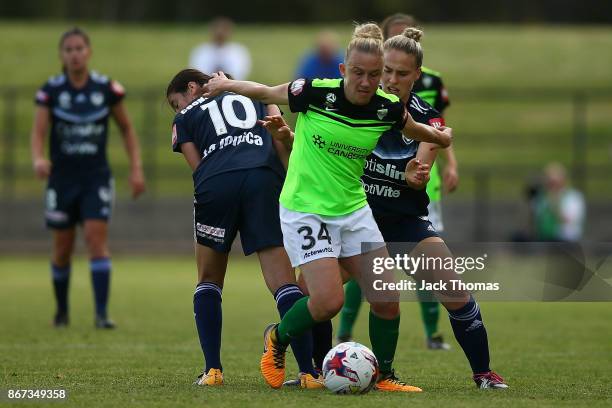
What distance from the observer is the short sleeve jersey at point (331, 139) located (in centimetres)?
569

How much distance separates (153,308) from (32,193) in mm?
9976

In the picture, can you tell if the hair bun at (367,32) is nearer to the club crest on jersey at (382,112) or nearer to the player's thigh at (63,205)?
the club crest on jersey at (382,112)

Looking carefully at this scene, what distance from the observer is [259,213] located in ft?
20.1

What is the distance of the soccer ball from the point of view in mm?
5703

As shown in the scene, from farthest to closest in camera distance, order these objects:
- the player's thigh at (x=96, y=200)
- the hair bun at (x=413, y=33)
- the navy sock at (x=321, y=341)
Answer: the player's thigh at (x=96, y=200) < the hair bun at (x=413, y=33) < the navy sock at (x=321, y=341)

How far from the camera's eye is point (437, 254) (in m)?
6.05

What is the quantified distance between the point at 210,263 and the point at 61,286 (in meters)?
3.66

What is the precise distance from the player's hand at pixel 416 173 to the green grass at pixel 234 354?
44.1 inches

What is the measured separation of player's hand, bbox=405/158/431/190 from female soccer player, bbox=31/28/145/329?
3.91m

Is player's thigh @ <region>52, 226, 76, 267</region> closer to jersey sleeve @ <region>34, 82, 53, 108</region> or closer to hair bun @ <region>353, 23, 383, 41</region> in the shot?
jersey sleeve @ <region>34, 82, 53, 108</region>

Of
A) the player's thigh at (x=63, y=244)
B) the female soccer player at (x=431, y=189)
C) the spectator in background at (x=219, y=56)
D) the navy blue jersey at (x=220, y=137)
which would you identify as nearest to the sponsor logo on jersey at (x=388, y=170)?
the navy blue jersey at (x=220, y=137)

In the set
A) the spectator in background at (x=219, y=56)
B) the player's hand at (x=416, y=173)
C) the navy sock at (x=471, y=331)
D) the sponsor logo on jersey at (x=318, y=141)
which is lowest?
the navy sock at (x=471, y=331)

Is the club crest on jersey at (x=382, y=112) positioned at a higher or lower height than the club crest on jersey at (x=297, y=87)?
lower

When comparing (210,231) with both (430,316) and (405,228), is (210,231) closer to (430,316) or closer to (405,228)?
(405,228)
